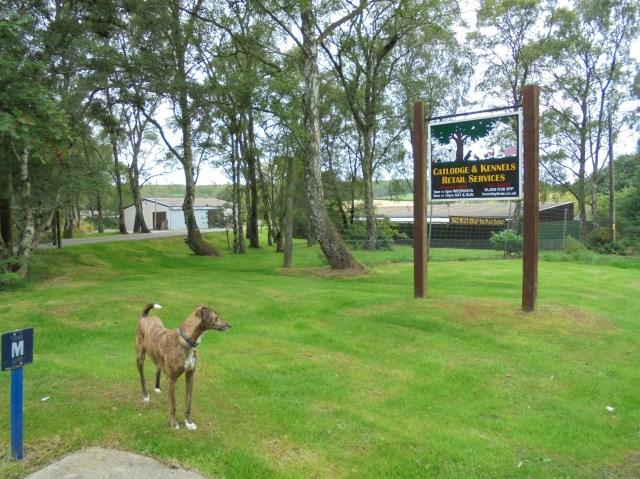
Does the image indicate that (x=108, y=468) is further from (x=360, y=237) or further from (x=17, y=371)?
(x=360, y=237)

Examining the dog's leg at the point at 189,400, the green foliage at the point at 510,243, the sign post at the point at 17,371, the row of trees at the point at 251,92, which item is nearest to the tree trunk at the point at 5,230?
the row of trees at the point at 251,92

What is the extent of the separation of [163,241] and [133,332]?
995 inches

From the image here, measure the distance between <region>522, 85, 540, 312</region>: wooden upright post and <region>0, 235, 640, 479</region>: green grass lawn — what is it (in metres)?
0.52

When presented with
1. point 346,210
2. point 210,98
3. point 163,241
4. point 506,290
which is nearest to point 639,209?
point 346,210

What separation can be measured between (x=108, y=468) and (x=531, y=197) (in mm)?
8431

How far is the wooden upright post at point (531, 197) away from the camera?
955 centimetres

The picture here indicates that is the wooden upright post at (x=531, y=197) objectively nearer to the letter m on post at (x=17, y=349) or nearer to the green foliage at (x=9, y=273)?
the letter m on post at (x=17, y=349)

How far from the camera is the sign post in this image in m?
3.67

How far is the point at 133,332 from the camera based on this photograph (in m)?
8.20

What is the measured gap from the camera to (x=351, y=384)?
20.2 feet

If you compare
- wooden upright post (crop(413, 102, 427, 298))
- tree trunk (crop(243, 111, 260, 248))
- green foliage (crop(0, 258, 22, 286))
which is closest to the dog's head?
wooden upright post (crop(413, 102, 427, 298))

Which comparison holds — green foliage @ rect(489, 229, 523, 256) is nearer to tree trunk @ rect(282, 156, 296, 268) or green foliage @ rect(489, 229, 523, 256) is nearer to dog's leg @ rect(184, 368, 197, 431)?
tree trunk @ rect(282, 156, 296, 268)

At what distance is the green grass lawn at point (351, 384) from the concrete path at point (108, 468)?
0.15m

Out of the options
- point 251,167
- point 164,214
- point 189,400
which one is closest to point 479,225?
point 251,167
